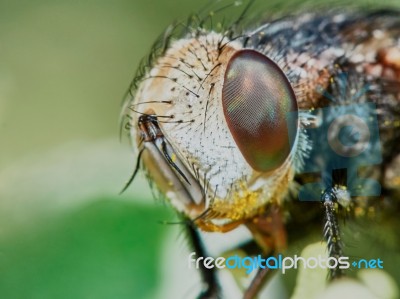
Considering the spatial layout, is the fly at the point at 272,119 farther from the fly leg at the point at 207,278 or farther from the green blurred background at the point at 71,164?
the green blurred background at the point at 71,164

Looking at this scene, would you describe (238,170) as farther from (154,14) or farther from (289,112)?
Result: (154,14)

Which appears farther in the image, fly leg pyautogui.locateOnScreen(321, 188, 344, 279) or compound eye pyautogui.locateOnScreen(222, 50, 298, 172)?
fly leg pyautogui.locateOnScreen(321, 188, 344, 279)

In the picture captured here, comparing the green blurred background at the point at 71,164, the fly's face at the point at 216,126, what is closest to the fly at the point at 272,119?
the fly's face at the point at 216,126

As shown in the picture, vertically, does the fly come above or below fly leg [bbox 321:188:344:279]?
above

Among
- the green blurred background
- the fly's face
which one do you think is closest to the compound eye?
the fly's face

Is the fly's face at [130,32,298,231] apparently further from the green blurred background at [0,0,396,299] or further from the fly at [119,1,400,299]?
the green blurred background at [0,0,396,299]

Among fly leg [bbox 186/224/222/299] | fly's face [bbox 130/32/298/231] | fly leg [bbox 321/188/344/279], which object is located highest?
fly's face [bbox 130/32/298/231]

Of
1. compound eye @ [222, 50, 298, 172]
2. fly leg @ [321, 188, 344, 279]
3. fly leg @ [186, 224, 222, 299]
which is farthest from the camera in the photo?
fly leg @ [186, 224, 222, 299]

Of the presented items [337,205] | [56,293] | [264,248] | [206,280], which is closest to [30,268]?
[56,293]
